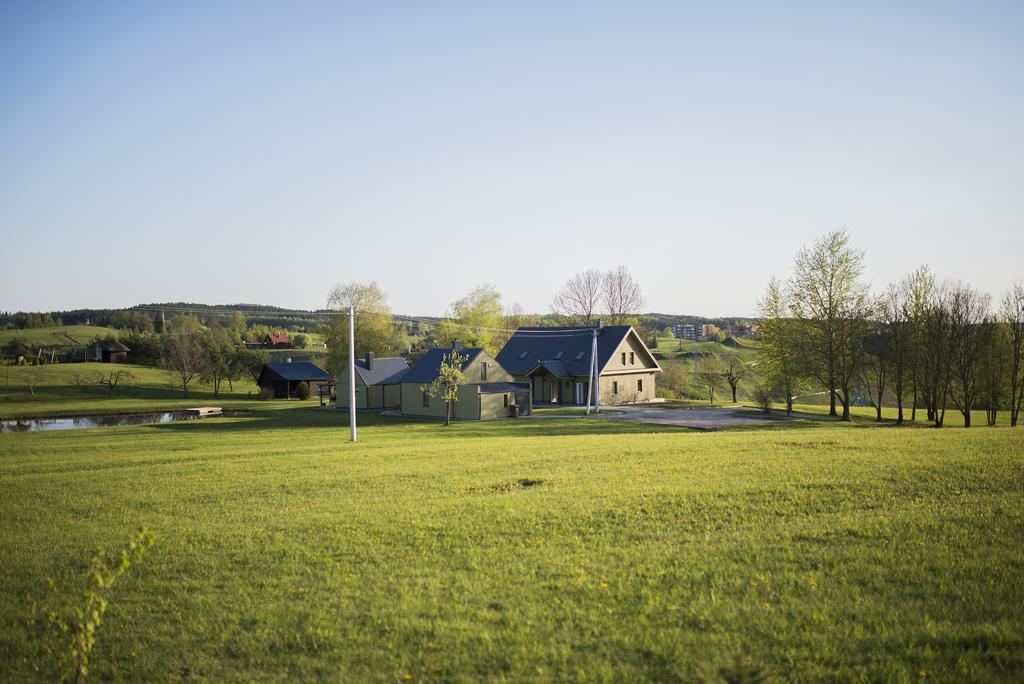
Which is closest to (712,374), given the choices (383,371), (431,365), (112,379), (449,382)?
(431,365)

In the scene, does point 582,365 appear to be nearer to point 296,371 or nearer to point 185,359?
point 296,371

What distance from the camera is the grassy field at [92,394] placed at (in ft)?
177

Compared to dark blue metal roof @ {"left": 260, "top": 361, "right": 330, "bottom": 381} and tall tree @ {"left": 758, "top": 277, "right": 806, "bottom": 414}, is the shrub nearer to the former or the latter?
tall tree @ {"left": 758, "top": 277, "right": 806, "bottom": 414}

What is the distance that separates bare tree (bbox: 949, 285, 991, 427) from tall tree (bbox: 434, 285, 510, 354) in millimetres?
44052

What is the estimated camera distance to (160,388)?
73.4 meters

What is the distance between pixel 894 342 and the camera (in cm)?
4078

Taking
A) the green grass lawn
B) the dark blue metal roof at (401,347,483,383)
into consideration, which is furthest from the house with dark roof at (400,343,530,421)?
the green grass lawn

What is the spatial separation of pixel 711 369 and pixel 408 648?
60.9m

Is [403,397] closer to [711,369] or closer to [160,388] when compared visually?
[711,369]

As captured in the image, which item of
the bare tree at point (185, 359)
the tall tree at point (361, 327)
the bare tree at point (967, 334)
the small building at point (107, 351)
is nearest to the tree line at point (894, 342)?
the bare tree at point (967, 334)

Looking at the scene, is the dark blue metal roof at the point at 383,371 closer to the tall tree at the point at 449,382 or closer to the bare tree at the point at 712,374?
the tall tree at the point at 449,382

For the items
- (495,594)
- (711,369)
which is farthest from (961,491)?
(711,369)

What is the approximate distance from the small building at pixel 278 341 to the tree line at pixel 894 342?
96336mm

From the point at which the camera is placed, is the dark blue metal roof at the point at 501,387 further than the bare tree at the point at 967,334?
Yes
